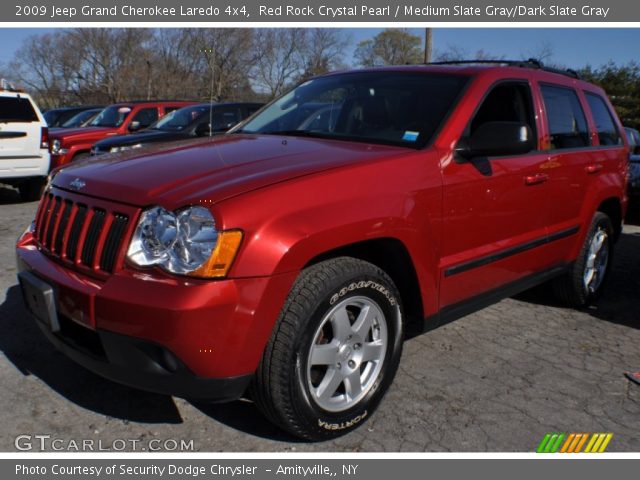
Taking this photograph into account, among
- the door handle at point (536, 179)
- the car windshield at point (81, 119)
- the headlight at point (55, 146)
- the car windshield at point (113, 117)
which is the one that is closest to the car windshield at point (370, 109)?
the door handle at point (536, 179)

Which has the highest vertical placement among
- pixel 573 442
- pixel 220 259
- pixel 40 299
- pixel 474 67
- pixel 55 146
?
pixel 474 67

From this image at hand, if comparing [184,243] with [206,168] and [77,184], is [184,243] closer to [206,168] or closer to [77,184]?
[206,168]

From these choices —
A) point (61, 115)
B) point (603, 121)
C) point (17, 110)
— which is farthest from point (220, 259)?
point (61, 115)

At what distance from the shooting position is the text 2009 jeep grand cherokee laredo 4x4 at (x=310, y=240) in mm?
2342

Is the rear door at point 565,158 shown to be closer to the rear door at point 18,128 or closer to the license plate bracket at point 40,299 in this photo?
the license plate bracket at point 40,299

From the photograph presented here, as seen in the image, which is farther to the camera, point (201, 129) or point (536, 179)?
point (201, 129)

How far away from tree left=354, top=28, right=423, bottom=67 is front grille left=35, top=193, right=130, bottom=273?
44.2m

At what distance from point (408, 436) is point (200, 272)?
1.35m

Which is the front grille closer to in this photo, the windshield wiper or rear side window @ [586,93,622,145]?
the windshield wiper

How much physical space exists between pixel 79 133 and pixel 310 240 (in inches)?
391

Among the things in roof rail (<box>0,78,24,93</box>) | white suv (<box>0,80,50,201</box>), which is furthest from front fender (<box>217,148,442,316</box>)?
roof rail (<box>0,78,24,93</box>)

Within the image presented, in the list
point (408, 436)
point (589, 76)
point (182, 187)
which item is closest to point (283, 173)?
point (182, 187)

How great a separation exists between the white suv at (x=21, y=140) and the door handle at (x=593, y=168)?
8508mm

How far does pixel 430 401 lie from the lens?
10.6ft
